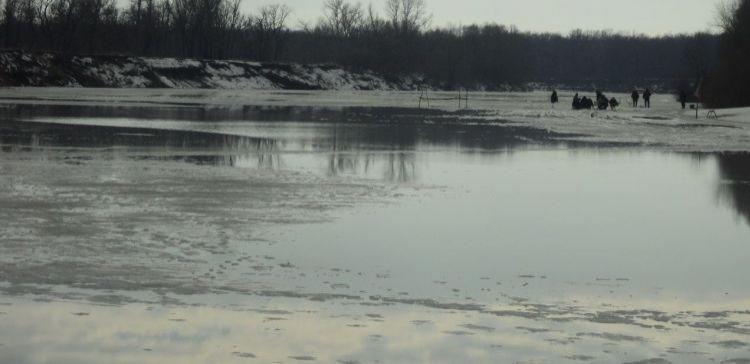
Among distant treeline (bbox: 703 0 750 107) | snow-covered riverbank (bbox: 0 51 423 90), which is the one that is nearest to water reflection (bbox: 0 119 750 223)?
distant treeline (bbox: 703 0 750 107)

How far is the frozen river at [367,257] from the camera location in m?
7.45

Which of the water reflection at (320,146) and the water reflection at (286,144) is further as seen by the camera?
the water reflection at (286,144)

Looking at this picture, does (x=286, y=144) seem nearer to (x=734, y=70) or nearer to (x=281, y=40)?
(x=734, y=70)

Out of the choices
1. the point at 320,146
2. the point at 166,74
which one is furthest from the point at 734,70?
the point at 166,74

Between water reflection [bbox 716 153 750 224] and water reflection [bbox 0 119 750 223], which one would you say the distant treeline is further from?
water reflection [bbox 716 153 750 224]

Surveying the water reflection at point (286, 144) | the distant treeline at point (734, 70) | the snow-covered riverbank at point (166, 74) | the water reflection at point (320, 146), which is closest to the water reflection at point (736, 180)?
the water reflection at point (320, 146)

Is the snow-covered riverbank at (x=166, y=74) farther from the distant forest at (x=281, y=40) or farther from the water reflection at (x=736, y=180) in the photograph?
the water reflection at (x=736, y=180)

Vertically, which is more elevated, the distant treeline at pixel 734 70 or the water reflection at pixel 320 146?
the distant treeline at pixel 734 70

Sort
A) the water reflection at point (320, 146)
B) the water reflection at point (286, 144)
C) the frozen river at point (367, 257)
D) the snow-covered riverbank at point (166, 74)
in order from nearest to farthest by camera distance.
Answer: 1. the frozen river at point (367, 257)
2. the water reflection at point (320, 146)
3. the water reflection at point (286, 144)
4. the snow-covered riverbank at point (166, 74)

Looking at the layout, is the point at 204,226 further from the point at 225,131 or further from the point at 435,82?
the point at 435,82

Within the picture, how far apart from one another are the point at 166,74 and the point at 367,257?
93847 mm

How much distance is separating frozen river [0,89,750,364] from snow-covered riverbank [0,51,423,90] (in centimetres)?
6600

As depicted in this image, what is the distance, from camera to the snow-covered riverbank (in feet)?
284

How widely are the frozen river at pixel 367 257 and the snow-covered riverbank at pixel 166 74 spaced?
66.0m
